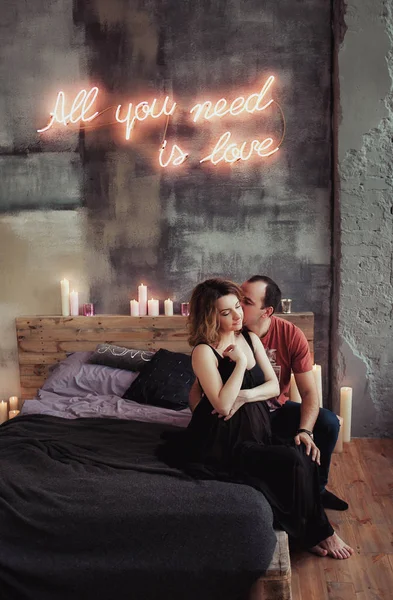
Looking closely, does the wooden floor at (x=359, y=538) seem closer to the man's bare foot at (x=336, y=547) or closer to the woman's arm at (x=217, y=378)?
the man's bare foot at (x=336, y=547)

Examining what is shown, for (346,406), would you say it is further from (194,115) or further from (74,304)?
(194,115)

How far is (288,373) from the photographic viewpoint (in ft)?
11.7

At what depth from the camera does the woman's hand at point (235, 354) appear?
293 centimetres

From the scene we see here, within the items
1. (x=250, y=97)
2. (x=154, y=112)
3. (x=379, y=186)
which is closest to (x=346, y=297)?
(x=379, y=186)

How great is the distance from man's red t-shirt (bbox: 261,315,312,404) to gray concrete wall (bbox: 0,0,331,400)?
1188mm

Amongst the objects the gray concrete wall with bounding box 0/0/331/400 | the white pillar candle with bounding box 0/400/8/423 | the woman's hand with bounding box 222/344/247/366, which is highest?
the gray concrete wall with bounding box 0/0/331/400

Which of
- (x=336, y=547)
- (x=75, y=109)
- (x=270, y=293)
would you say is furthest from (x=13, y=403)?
(x=336, y=547)

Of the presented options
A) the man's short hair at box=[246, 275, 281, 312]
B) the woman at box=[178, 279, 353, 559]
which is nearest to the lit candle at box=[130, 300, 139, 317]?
the man's short hair at box=[246, 275, 281, 312]

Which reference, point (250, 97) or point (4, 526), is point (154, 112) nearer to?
point (250, 97)

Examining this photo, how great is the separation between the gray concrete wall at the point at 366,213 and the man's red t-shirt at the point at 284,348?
1063mm

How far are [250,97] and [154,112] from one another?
2.23 feet

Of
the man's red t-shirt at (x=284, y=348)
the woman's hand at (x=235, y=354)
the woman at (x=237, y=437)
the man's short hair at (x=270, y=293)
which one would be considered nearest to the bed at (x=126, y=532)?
the woman at (x=237, y=437)

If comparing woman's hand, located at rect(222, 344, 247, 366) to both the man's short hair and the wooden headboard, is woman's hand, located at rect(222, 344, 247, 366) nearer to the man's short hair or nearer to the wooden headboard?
the man's short hair

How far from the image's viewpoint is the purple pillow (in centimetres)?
426
